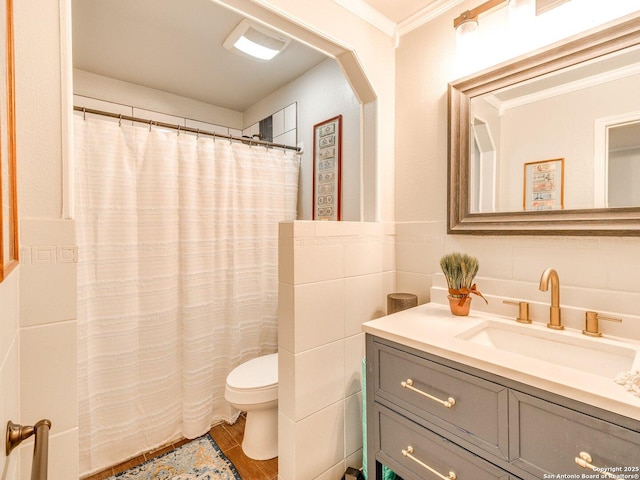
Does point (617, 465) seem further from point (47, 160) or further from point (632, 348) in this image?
point (47, 160)

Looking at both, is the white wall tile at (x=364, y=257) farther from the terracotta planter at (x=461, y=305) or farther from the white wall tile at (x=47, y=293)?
the white wall tile at (x=47, y=293)

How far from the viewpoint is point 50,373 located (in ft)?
2.68

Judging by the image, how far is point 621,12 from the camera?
1030 millimetres

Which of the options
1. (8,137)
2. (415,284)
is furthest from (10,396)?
(415,284)

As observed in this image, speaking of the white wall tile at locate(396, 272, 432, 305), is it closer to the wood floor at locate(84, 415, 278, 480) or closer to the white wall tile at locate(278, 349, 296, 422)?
the white wall tile at locate(278, 349, 296, 422)

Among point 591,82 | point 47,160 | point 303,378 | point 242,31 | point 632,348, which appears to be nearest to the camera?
point 47,160

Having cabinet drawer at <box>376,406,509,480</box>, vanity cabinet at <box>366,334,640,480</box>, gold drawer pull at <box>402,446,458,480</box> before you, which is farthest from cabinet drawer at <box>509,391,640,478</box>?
gold drawer pull at <box>402,446,458,480</box>

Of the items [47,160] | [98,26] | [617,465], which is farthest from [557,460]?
[98,26]

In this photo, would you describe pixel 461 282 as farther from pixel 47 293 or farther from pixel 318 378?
pixel 47 293

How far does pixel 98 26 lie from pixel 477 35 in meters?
2.09

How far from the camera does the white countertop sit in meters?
0.69

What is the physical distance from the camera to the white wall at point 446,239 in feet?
3.50

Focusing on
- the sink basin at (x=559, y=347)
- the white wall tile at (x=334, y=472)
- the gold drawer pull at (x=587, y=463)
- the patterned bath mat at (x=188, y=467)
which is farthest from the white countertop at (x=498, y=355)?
the patterned bath mat at (x=188, y=467)

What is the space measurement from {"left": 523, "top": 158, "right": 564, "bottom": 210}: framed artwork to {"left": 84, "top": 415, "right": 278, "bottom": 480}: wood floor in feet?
5.68
